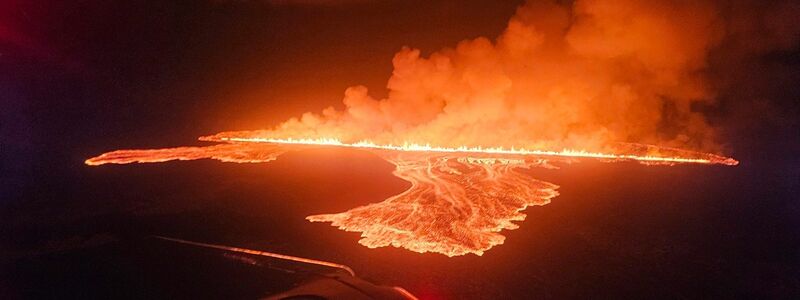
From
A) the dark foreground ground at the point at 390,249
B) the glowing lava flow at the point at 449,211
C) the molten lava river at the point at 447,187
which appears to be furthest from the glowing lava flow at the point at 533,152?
the glowing lava flow at the point at 449,211

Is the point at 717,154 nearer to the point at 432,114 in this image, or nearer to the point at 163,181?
the point at 432,114

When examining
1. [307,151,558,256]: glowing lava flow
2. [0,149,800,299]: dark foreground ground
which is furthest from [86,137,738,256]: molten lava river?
[0,149,800,299]: dark foreground ground

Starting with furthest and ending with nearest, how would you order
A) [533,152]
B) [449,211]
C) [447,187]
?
1. [533,152]
2. [447,187]
3. [449,211]

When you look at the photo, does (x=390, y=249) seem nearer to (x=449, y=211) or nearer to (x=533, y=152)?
(x=449, y=211)

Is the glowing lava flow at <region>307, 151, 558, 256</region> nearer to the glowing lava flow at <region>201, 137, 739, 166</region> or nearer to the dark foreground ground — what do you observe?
the dark foreground ground

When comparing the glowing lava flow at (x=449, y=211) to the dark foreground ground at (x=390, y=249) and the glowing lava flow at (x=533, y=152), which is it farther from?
the glowing lava flow at (x=533, y=152)

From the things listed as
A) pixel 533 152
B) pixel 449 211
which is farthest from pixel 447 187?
pixel 533 152

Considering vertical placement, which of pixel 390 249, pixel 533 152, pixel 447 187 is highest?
pixel 533 152
